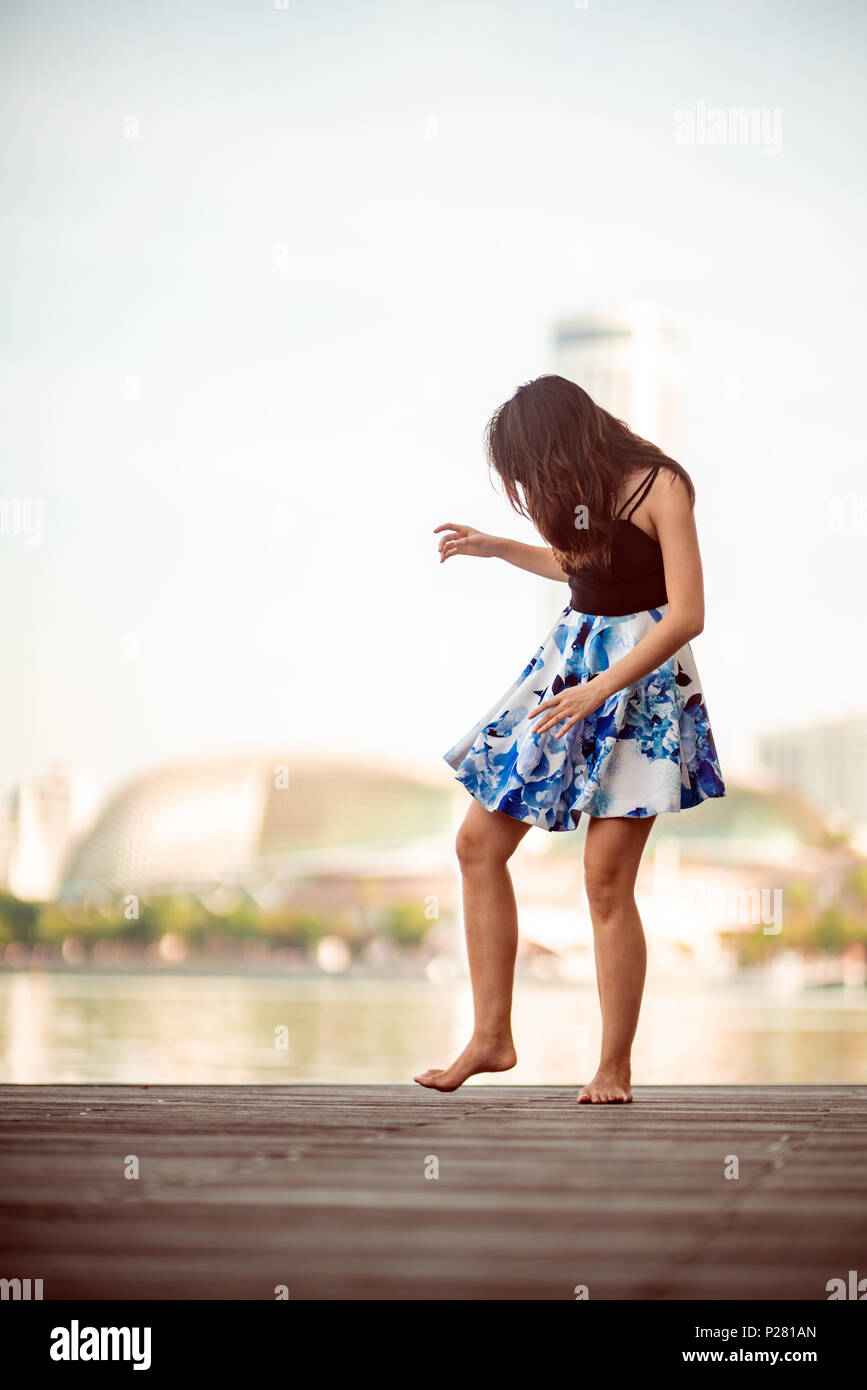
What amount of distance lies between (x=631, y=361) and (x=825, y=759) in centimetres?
2131

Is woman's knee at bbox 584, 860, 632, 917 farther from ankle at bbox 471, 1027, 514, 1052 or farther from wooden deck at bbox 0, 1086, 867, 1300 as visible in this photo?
wooden deck at bbox 0, 1086, 867, 1300

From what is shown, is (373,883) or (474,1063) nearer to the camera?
(474,1063)

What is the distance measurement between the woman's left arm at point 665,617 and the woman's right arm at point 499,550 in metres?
0.25

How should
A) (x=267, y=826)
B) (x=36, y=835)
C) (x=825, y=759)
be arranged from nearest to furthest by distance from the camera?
(x=267, y=826) < (x=36, y=835) < (x=825, y=759)

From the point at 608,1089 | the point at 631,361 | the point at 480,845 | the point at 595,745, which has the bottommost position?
the point at 608,1089

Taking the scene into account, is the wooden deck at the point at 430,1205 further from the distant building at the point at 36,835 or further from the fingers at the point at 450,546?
the distant building at the point at 36,835

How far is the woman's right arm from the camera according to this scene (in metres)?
2.47

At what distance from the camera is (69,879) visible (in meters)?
63.4

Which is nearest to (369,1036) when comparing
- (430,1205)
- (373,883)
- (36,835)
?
(430,1205)

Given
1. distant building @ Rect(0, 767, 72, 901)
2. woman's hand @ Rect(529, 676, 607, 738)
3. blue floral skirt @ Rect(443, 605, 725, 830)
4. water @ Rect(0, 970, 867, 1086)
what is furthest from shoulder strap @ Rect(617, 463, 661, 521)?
distant building @ Rect(0, 767, 72, 901)

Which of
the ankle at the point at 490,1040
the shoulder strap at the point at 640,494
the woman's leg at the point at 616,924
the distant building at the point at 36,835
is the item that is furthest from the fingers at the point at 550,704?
the distant building at the point at 36,835

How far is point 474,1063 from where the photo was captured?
2.21m

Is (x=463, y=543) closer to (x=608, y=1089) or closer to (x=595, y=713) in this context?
(x=595, y=713)
